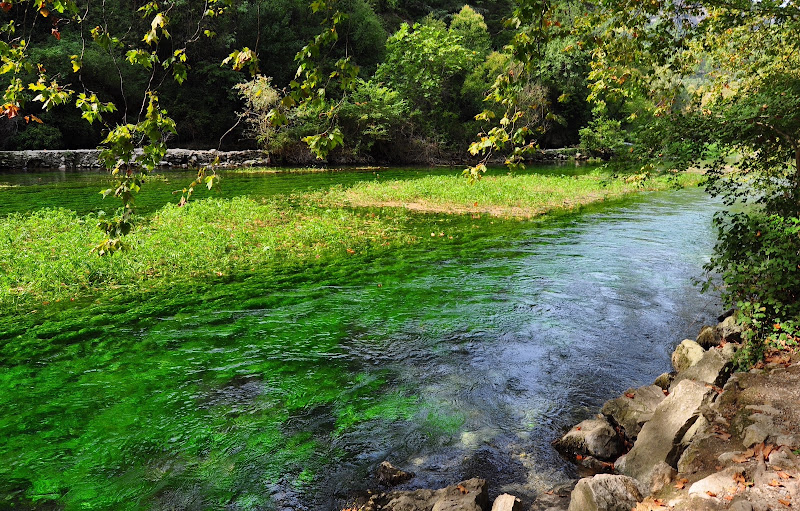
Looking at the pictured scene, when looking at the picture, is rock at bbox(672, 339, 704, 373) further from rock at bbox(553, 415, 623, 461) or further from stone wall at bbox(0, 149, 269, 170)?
stone wall at bbox(0, 149, 269, 170)

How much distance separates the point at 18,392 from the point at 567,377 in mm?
6621

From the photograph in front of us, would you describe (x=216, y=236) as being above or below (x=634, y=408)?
above

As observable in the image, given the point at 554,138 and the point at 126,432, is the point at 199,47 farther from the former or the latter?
the point at 126,432

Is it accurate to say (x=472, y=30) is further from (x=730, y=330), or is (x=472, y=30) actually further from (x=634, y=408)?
(x=634, y=408)

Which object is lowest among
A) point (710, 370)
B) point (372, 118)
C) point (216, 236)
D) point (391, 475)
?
point (391, 475)

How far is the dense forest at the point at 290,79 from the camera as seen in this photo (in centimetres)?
3784

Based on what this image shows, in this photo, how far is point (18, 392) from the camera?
6.01 meters

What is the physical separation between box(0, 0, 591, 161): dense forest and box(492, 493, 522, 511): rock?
33.3 meters

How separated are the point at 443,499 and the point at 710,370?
3649mm

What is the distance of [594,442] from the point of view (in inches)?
200

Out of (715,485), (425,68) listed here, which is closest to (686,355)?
(715,485)

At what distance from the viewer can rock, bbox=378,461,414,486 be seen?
467 cm

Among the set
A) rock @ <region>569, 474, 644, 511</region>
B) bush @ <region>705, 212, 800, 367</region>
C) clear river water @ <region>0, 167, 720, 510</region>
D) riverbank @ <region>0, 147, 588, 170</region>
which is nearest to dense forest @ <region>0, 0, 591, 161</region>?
riverbank @ <region>0, 147, 588, 170</region>

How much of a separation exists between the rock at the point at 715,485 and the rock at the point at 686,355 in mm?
2919
